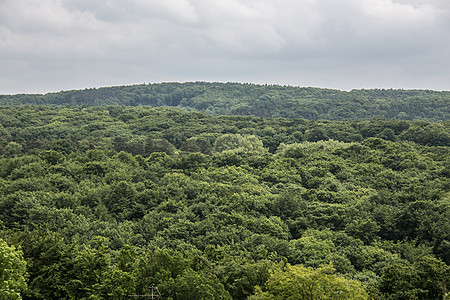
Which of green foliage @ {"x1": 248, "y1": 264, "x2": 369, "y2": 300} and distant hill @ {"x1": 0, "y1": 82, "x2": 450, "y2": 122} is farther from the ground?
distant hill @ {"x1": 0, "y1": 82, "x2": 450, "y2": 122}

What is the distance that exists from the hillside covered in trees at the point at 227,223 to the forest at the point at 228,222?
11 cm

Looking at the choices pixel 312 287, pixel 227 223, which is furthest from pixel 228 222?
pixel 312 287

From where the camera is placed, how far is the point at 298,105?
174000 millimetres

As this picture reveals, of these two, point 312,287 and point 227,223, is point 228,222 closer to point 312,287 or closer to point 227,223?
point 227,223

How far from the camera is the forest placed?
25.2 metres

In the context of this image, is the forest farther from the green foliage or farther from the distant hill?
the distant hill

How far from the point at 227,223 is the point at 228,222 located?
0.22m

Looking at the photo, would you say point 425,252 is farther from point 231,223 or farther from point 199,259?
point 199,259

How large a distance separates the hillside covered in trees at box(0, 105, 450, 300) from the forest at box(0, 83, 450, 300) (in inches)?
4.5

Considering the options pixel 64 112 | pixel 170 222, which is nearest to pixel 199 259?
pixel 170 222

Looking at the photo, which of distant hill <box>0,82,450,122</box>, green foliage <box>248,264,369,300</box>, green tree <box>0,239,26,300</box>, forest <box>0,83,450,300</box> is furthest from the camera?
distant hill <box>0,82,450,122</box>

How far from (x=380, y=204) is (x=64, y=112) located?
92364mm

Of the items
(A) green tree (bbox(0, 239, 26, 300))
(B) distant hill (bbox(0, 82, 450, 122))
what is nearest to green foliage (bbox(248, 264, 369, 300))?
(A) green tree (bbox(0, 239, 26, 300))

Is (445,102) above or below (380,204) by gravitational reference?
above
